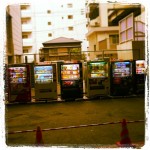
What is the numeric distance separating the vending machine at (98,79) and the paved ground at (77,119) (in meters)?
0.54

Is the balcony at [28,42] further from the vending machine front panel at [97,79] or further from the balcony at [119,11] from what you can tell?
the vending machine front panel at [97,79]

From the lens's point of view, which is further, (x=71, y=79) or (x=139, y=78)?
(x=139, y=78)

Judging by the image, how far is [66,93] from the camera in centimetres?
1338

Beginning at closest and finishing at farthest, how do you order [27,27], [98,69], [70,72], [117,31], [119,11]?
1. [70,72]
2. [98,69]
3. [117,31]
4. [119,11]
5. [27,27]

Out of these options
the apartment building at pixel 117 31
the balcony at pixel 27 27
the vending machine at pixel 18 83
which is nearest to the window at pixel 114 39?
the apartment building at pixel 117 31

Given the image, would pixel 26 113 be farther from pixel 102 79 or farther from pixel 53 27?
pixel 53 27

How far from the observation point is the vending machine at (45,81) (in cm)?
1303

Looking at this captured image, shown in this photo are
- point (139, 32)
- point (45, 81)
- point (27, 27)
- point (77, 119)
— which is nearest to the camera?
point (77, 119)

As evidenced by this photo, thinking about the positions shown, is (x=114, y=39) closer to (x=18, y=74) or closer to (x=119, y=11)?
(x=119, y=11)

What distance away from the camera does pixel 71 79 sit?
43.6ft

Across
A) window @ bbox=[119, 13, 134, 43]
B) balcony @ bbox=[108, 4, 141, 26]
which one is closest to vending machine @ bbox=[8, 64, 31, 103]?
window @ bbox=[119, 13, 134, 43]

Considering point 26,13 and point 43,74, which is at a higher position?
point 26,13

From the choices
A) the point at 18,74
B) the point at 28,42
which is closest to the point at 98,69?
the point at 18,74

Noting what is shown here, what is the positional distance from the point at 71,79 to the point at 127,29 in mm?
5787
